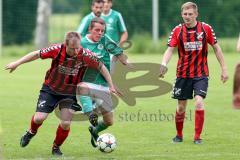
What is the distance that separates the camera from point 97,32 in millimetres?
9484

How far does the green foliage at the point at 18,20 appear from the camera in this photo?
33.2 metres

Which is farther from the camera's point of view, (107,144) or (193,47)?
(193,47)

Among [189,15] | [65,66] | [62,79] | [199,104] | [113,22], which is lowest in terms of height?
[199,104]

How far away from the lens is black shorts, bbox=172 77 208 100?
32.6 feet

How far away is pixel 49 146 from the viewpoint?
9578mm

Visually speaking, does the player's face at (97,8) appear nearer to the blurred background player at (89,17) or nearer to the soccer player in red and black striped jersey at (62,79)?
the blurred background player at (89,17)

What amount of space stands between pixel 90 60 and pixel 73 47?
33cm

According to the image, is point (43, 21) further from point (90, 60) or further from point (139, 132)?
point (90, 60)

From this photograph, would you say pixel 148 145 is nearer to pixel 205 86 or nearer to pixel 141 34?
pixel 205 86

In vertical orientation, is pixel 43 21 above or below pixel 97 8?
below

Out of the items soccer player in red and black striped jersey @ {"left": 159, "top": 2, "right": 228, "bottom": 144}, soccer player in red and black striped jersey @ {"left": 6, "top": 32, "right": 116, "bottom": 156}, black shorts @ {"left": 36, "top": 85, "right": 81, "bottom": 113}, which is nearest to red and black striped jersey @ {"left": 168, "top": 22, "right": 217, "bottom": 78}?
soccer player in red and black striped jersey @ {"left": 159, "top": 2, "right": 228, "bottom": 144}

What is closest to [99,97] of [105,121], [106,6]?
[105,121]

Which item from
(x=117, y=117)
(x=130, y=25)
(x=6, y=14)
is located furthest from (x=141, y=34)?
(x=117, y=117)

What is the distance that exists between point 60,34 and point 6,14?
4.39m
